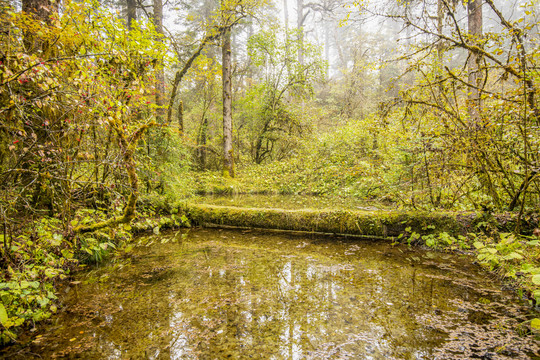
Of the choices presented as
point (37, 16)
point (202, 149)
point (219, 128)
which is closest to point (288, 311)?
point (37, 16)

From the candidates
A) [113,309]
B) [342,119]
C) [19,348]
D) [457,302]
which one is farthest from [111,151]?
[342,119]

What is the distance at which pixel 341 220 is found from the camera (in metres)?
5.62

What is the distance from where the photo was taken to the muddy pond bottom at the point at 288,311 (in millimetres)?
2213

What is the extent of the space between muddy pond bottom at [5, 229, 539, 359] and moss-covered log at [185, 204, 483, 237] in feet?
2.16

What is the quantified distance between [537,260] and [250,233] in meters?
4.80

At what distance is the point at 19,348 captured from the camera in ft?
7.14

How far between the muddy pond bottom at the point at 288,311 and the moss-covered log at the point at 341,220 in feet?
2.16

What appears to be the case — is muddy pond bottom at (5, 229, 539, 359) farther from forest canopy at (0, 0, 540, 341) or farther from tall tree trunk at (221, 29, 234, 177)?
tall tree trunk at (221, 29, 234, 177)

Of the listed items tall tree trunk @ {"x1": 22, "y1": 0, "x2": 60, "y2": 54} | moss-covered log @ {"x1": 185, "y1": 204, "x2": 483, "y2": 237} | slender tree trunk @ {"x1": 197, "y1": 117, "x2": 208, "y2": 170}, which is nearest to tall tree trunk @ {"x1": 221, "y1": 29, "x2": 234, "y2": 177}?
slender tree trunk @ {"x1": 197, "y1": 117, "x2": 208, "y2": 170}

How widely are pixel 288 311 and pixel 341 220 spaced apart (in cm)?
317

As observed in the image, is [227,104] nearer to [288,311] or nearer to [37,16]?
[37,16]

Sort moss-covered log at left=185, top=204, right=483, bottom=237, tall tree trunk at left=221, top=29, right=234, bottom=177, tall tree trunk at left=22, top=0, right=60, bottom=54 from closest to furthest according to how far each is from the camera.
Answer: tall tree trunk at left=22, top=0, right=60, bottom=54, moss-covered log at left=185, top=204, right=483, bottom=237, tall tree trunk at left=221, top=29, right=234, bottom=177

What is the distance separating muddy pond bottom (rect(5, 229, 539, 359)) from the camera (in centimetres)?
221

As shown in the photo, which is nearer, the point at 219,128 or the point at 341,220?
the point at 341,220
